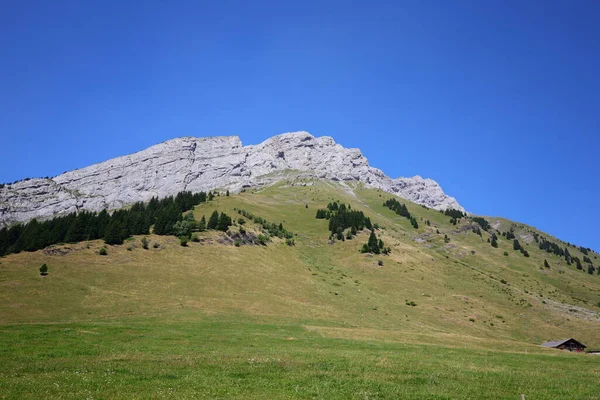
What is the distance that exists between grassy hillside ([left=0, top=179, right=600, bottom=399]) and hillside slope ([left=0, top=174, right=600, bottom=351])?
469mm

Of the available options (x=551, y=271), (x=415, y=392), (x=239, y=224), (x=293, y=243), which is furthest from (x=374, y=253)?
(x=415, y=392)

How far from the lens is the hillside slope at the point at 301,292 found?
60438 mm

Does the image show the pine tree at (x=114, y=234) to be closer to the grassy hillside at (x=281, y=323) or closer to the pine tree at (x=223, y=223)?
the grassy hillside at (x=281, y=323)

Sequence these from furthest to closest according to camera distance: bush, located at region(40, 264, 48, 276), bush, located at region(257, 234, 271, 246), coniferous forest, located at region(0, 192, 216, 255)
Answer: bush, located at region(257, 234, 271, 246), coniferous forest, located at region(0, 192, 216, 255), bush, located at region(40, 264, 48, 276)

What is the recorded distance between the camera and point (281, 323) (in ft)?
202

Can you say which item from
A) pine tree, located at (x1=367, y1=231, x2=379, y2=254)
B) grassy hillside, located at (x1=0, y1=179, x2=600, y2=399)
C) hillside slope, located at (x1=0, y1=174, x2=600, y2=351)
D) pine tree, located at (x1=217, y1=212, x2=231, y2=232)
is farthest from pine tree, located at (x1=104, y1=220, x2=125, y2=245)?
pine tree, located at (x1=367, y1=231, x2=379, y2=254)

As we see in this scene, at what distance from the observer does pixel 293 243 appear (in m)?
135

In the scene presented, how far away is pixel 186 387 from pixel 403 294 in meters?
84.9

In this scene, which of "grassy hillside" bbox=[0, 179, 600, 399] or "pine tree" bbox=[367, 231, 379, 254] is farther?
"pine tree" bbox=[367, 231, 379, 254]

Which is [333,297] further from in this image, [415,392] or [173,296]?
[415,392]

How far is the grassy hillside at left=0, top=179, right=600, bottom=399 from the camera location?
23.0 metres

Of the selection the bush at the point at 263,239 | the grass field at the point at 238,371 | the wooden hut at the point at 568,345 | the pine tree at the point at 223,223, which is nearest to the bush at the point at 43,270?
the grass field at the point at 238,371

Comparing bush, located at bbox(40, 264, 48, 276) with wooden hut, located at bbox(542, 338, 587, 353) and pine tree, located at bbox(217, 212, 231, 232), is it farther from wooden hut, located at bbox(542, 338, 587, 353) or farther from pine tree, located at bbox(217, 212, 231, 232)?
wooden hut, located at bbox(542, 338, 587, 353)

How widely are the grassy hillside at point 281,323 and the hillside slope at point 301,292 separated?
1.54ft
